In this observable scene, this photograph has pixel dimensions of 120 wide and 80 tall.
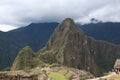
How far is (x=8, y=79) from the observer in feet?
132

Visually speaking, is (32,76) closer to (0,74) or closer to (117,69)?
(0,74)

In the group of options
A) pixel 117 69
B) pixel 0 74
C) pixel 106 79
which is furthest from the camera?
pixel 117 69

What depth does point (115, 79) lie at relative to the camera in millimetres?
88875

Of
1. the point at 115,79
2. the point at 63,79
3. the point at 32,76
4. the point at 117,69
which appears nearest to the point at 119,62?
the point at 117,69

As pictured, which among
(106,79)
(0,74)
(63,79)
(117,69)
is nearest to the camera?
(0,74)

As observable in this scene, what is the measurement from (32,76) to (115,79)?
50004 mm

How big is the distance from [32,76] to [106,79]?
4932cm

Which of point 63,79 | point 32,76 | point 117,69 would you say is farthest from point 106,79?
point 63,79

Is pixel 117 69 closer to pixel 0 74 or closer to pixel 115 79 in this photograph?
pixel 115 79

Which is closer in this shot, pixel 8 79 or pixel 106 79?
pixel 8 79

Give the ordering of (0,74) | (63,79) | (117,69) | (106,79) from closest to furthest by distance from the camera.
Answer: (0,74) < (106,79) < (117,69) < (63,79)

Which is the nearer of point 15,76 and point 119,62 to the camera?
point 15,76

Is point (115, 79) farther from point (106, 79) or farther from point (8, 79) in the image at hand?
point (8, 79)

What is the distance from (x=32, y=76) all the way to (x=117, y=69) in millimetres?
64916
